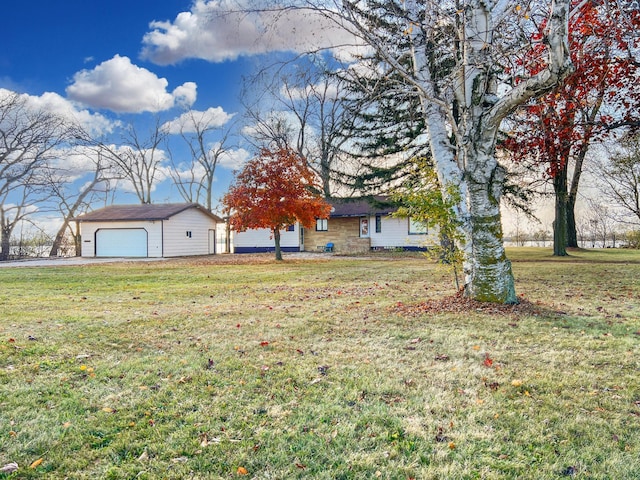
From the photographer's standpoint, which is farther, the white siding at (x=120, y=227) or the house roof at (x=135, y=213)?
the house roof at (x=135, y=213)

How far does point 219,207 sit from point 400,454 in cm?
3327

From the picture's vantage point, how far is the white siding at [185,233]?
24.3 m

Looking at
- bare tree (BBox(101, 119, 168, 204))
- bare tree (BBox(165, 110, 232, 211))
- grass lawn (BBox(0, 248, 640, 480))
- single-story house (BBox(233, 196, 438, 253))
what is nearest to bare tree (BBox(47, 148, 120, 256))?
bare tree (BBox(101, 119, 168, 204))

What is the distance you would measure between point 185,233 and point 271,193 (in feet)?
33.9

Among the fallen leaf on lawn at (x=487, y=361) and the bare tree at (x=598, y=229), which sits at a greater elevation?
the bare tree at (x=598, y=229)

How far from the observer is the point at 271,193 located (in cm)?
1772

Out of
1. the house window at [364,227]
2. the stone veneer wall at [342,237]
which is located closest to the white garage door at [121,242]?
the stone veneer wall at [342,237]

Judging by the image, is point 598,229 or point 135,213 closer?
point 135,213

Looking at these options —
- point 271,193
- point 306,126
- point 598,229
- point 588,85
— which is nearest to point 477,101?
point 588,85

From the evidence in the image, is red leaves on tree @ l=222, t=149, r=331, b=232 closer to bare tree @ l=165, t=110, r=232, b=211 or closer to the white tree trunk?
the white tree trunk

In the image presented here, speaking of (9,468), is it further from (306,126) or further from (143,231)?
(306,126)

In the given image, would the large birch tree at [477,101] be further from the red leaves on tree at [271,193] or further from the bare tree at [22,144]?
the bare tree at [22,144]

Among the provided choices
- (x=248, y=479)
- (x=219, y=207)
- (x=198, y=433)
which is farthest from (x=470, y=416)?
(x=219, y=207)

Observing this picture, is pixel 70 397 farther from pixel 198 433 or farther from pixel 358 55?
pixel 358 55
